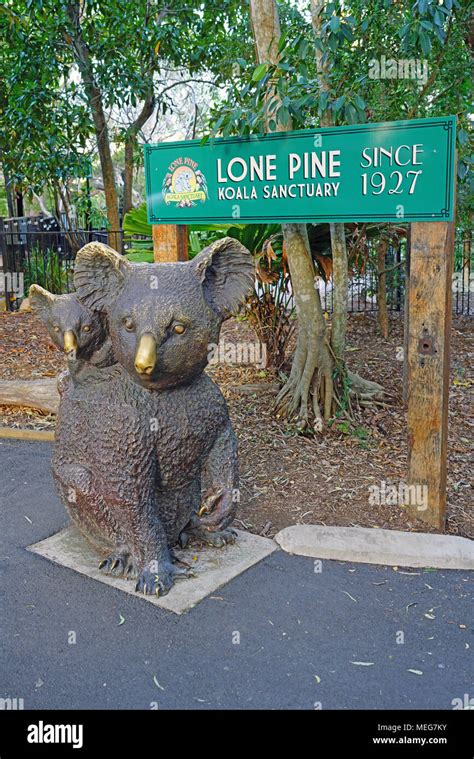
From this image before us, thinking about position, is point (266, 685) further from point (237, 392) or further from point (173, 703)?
point (237, 392)

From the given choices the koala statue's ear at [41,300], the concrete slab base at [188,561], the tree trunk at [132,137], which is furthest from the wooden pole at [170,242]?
the tree trunk at [132,137]

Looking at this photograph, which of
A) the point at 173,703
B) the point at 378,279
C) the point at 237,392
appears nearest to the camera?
the point at 173,703

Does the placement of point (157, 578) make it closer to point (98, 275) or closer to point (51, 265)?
point (98, 275)

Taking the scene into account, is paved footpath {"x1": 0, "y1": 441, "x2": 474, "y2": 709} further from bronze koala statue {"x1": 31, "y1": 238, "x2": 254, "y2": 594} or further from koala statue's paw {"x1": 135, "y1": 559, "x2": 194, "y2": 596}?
bronze koala statue {"x1": 31, "y1": 238, "x2": 254, "y2": 594}

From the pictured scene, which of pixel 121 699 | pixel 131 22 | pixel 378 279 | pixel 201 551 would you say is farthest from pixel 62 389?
pixel 131 22

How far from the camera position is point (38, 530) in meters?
4.31

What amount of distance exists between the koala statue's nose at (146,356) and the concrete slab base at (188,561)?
45.0 inches

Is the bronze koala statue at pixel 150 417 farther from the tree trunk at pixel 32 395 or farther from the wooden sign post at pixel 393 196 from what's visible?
the tree trunk at pixel 32 395

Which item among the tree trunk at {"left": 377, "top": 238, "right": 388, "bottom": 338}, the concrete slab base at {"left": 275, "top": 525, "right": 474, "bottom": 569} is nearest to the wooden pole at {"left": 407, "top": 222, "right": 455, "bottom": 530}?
the concrete slab base at {"left": 275, "top": 525, "right": 474, "bottom": 569}

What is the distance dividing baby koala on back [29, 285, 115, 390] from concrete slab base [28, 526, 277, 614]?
37.6 inches

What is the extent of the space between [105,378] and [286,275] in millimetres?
4077

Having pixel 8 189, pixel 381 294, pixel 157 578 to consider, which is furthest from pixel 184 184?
pixel 8 189

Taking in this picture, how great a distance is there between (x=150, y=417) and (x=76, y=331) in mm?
620

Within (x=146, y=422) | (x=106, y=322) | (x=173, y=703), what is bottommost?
(x=173, y=703)
